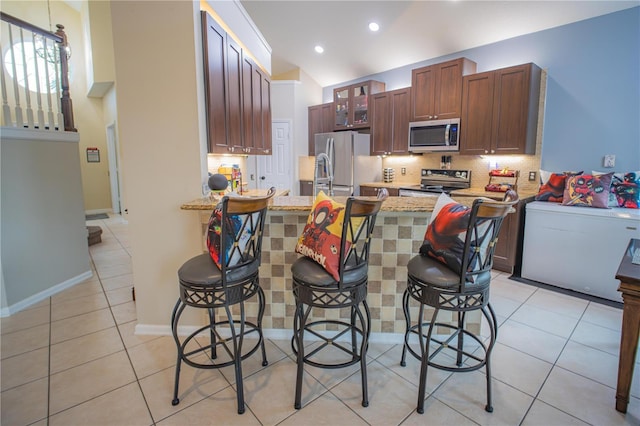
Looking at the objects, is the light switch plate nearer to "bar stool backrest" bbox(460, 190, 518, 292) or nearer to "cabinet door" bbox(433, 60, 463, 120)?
"cabinet door" bbox(433, 60, 463, 120)

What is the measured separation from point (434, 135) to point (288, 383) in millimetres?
3761

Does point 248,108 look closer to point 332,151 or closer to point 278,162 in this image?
point 332,151

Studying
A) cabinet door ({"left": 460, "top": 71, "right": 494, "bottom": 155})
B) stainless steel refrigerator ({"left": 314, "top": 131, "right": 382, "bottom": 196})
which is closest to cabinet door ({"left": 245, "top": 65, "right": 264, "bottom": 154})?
stainless steel refrigerator ({"left": 314, "top": 131, "right": 382, "bottom": 196})

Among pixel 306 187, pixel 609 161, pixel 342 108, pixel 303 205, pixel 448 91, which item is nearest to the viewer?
pixel 303 205

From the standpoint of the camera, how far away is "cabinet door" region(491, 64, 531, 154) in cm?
370

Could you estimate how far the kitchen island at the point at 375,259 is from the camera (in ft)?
7.29

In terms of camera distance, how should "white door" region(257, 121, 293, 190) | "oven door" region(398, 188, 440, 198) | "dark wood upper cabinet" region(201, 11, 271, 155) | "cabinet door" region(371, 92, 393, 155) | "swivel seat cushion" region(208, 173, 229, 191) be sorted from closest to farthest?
1. "swivel seat cushion" region(208, 173, 229, 191)
2. "dark wood upper cabinet" region(201, 11, 271, 155)
3. "oven door" region(398, 188, 440, 198)
4. "cabinet door" region(371, 92, 393, 155)
5. "white door" region(257, 121, 293, 190)

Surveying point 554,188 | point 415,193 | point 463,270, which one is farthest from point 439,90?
point 463,270

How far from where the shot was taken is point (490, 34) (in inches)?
160

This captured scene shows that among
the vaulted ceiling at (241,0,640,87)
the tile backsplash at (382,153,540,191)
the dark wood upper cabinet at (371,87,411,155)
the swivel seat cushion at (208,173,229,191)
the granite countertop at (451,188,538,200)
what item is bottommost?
the granite countertop at (451,188,538,200)

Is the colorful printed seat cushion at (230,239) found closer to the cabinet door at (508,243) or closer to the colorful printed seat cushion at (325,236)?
the colorful printed seat cushion at (325,236)

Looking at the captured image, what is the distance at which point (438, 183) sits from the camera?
4.75 m

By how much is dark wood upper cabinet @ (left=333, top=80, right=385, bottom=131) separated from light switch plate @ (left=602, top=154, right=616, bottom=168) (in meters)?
3.13

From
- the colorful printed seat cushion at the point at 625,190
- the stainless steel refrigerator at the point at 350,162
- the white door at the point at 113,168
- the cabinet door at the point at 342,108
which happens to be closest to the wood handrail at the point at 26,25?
the stainless steel refrigerator at the point at 350,162
